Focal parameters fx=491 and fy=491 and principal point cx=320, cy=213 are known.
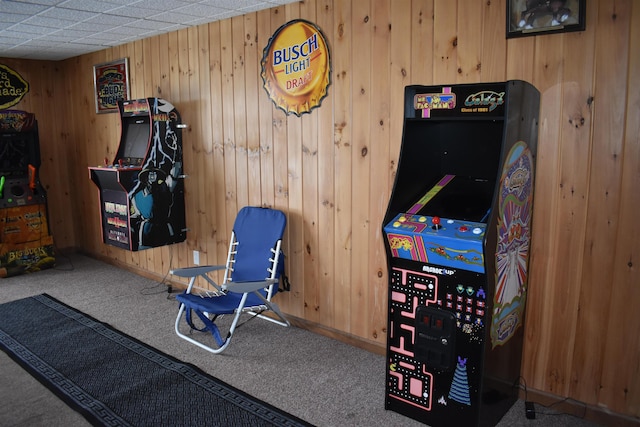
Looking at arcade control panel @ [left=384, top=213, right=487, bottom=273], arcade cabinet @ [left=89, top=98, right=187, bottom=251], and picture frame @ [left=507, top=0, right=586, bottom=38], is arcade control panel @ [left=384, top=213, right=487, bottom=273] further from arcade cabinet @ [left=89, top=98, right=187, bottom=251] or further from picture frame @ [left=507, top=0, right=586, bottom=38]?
arcade cabinet @ [left=89, top=98, right=187, bottom=251]

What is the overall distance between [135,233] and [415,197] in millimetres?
2686

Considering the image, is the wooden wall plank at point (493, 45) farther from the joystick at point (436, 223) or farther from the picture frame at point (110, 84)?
the picture frame at point (110, 84)

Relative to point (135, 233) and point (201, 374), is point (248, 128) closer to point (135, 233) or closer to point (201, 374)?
point (135, 233)

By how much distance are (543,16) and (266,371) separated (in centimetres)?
259

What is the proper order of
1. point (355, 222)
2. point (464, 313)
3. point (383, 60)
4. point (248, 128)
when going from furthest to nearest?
point (248, 128) < point (355, 222) < point (383, 60) < point (464, 313)

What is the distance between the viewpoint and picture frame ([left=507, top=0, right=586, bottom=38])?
2.37m

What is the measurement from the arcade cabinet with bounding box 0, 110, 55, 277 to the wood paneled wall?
4.07ft

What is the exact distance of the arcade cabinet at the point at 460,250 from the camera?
7.37ft

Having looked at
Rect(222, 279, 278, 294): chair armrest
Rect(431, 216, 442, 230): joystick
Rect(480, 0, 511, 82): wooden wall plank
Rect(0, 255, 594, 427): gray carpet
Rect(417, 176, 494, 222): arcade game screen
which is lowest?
Rect(0, 255, 594, 427): gray carpet

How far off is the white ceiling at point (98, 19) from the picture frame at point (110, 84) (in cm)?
25

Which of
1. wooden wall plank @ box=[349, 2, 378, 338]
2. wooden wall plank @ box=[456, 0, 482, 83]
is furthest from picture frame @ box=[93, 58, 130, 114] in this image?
wooden wall plank @ box=[456, 0, 482, 83]

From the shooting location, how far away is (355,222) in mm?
3414

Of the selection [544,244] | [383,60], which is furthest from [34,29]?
[544,244]

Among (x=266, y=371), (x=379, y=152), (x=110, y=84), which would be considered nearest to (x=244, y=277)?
(x=266, y=371)
